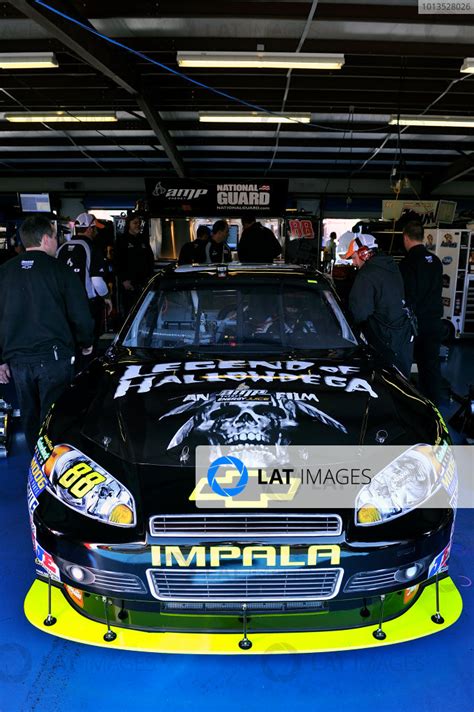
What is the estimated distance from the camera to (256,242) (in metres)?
6.54

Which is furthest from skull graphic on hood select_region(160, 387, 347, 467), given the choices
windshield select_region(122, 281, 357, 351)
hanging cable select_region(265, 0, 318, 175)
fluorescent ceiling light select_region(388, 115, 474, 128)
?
fluorescent ceiling light select_region(388, 115, 474, 128)

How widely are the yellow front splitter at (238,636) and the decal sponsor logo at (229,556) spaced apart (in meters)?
0.26

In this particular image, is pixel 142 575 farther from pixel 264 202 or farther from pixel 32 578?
pixel 264 202

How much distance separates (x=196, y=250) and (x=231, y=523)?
18.8ft

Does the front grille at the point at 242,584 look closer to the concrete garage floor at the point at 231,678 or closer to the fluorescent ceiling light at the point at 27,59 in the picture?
the concrete garage floor at the point at 231,678

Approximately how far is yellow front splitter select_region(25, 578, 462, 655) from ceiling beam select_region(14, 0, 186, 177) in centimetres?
467

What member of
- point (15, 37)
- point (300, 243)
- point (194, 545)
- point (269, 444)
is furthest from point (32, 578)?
point (300, 243)

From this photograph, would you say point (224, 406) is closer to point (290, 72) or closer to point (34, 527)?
point (34, 527)

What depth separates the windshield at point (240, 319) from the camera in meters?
2.81

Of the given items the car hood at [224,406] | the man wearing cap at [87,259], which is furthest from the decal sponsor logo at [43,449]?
the man wearing cap at [87,259]

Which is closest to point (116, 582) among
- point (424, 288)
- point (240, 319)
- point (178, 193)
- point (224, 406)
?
point (224, 406)

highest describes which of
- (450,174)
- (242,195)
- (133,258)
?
(450,174)

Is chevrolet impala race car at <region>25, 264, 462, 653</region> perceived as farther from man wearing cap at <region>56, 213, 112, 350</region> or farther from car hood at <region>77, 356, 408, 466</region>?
man wearing cap at <region>56, 213, 112, 350</region>

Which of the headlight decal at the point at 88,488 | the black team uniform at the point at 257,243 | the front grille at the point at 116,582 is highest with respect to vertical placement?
the black team uniform at the point at 257,243
